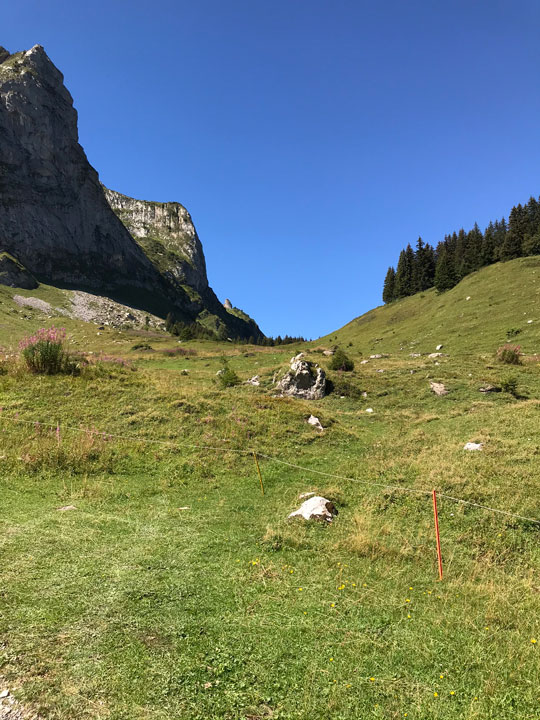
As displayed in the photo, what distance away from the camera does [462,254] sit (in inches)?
4016

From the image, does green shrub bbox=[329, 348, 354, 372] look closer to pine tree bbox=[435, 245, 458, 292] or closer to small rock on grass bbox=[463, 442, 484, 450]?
small rock on grass bbox=[463, 442, 484, 450]

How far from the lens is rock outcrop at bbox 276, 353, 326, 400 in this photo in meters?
28.5

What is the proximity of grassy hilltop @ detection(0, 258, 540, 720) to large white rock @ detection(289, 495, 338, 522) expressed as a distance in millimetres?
303

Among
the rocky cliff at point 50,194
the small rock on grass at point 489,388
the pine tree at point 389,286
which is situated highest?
the rocky cliff at point 50,194

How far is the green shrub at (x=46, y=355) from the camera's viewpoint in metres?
19.8

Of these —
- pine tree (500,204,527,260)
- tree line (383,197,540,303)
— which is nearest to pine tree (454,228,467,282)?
tree line (383,197,540,303)

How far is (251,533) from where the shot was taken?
8969 millimetres

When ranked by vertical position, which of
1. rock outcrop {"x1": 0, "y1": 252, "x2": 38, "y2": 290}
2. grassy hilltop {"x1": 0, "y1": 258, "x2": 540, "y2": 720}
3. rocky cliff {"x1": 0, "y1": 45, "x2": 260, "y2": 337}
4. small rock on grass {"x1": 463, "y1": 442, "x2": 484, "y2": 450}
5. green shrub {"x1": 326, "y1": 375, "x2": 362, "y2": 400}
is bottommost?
grassy hilltop {"x1": 0, "y1": 258, "x2": 540, "y2": 720}

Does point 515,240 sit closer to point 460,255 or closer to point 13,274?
point 460,255

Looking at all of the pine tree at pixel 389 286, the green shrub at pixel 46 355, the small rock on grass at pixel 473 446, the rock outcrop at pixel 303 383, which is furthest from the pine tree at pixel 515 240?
the green shrub at pixel 46 355

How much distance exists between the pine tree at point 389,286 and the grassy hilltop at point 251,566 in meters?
106

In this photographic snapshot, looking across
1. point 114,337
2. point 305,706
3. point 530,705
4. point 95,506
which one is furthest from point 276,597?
point 114,337

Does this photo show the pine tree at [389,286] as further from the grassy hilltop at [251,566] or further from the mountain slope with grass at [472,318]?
the grassy hilltop at [251,566]

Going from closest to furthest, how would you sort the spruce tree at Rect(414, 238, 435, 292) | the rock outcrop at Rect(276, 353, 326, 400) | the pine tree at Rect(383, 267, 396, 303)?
Result: the rock outcrop at Rect(276, 353, 326, 400) → the spruce tree at Rect(414, 238, 435, 292) → the pine tree at Rect(383, 267, 396, 303)
